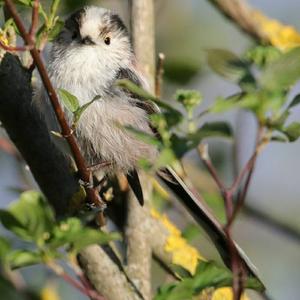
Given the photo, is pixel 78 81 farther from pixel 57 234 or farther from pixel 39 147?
pixel 57 234

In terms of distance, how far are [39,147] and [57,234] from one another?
130cm

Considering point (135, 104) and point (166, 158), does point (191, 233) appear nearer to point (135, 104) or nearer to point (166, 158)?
point (135, 104)

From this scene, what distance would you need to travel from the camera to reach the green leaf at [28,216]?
1.75m

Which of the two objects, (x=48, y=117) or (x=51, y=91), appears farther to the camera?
(x=48, y=117)

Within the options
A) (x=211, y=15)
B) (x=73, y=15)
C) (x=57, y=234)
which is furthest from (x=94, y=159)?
(x=211, y=15)

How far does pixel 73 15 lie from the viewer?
3664mm

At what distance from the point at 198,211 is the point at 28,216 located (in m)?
1.90

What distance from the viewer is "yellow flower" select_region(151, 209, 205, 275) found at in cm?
320

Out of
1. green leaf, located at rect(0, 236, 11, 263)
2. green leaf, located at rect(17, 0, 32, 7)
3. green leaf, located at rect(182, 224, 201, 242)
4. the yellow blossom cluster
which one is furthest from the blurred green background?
green leaf, located at rect(0, 236, 11, 263)

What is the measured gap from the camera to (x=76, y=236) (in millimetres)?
1798

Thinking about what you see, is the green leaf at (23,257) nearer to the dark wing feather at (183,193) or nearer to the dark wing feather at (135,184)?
the dark wing feather at (183,193)

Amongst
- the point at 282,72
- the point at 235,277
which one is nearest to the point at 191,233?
the point at 235,277

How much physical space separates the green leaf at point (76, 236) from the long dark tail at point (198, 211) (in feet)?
3.90

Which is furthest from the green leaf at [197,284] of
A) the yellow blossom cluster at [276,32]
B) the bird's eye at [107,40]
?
the yellow blossom cluster at [276,32]
